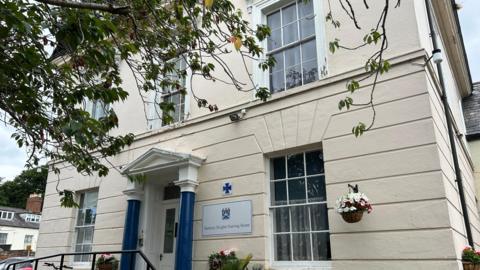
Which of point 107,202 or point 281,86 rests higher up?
point 281,86

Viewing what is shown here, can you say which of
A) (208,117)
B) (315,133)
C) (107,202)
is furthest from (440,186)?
(107,202)

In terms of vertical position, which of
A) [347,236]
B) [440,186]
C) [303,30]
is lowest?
[347,236]

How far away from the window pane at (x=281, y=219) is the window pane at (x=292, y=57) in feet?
9.62

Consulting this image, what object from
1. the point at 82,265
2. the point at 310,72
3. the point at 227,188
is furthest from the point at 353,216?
the point at 82,265

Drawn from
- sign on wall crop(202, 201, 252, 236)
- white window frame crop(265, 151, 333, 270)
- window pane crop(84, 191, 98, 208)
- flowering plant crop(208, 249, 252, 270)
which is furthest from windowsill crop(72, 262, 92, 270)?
white window frame crop(265, 151, 333, 270)

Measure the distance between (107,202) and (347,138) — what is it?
6553mm

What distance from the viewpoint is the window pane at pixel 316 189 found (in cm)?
677

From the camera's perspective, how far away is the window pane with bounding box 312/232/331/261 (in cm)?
641

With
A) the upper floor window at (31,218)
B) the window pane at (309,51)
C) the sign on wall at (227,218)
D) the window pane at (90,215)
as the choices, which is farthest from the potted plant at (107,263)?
→ the upper floor window at (31,218)

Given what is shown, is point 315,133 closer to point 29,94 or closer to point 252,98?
point 252,98

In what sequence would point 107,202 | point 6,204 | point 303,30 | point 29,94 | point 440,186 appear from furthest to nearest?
point 6,204 → point 107,202 → point 303,30 → point 440,186 → point 29,94

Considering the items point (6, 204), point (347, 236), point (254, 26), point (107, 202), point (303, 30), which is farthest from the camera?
point (6, 204)

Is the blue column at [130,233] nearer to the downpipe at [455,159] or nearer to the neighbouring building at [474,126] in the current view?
the downpipe at [455,159]

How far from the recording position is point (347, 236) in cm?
608
